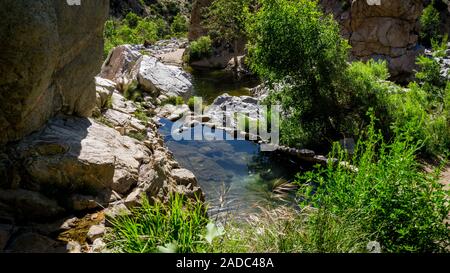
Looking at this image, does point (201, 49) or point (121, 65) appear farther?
point (201, 49)

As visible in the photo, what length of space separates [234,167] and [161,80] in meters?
10.2

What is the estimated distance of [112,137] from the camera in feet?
→ 33.6

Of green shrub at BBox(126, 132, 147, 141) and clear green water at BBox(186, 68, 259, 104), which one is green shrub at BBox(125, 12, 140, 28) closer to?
clear green water at BBox(186, 68, 259, 104)

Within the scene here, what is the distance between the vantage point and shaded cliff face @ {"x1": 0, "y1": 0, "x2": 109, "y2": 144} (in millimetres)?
6953

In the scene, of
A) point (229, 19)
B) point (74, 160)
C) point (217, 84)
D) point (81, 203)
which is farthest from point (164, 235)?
point (229, 19)

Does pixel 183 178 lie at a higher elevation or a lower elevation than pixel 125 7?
lower

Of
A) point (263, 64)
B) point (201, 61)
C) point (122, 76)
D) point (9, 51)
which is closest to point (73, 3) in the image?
point (9, 51)

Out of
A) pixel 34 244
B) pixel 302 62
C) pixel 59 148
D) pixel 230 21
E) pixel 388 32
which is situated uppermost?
pixel 230 21

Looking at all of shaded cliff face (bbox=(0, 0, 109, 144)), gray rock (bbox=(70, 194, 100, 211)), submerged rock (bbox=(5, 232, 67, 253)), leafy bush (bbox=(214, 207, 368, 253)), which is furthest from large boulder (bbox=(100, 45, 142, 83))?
leafy bush (bbox=(214, 207, 368, 253))

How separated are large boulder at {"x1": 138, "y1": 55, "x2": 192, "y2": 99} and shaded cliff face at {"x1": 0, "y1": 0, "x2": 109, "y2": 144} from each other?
12.2m

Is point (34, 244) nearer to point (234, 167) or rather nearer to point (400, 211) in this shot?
point (400, 211)

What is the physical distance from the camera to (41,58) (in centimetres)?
737

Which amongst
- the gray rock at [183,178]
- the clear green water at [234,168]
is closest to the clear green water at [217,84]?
the clear green water at [234,168]

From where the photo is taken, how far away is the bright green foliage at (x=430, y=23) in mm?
37562
